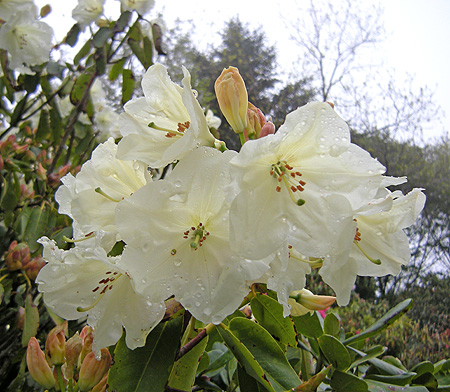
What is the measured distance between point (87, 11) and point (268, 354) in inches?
71.7

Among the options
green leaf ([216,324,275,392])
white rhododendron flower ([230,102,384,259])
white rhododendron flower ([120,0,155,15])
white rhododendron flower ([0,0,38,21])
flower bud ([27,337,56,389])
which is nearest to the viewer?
white rhododendron flower ([230,102,384,259])

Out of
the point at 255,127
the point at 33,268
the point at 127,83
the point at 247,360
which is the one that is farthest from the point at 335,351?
the point at 127,83

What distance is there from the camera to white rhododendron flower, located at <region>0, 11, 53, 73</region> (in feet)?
5.22

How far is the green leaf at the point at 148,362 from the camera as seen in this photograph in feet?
2.07

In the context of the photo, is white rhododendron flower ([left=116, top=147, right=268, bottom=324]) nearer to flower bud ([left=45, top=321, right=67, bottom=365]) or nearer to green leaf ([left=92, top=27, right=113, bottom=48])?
flower bud ([left=45, top=321, right=67, bottom=365])

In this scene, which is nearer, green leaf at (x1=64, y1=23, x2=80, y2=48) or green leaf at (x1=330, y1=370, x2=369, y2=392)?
green leaf at (x1=330, y1=370, x2=369, y2=392)

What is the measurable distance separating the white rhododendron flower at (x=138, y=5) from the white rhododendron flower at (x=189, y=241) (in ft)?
4.95

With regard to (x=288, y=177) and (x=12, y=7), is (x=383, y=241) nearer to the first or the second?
(x=288, y=177)

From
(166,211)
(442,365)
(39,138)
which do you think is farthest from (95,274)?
(39,138)

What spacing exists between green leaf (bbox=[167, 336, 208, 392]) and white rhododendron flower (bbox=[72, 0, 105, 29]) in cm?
173

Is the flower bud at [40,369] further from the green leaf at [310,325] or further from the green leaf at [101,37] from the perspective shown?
the green leaf at [101,37]

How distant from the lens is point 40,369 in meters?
0.74

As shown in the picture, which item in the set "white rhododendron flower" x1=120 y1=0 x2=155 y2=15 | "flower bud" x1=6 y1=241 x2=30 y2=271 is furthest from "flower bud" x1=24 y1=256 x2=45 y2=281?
"white rhododendron flower" x1=120 y1=0 x2=155 y2=15

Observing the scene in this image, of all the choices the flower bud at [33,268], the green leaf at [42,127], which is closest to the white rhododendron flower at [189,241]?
the flower bud at [33,268]
